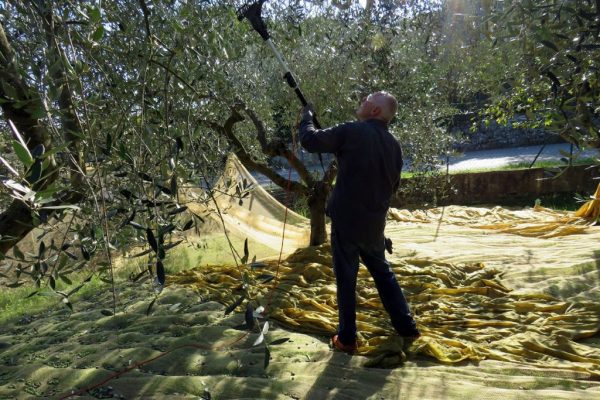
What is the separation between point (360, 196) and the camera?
346cm

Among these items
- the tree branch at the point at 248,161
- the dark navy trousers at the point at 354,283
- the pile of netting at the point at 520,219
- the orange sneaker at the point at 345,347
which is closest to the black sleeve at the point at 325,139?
the dark navy trousers at the point at 354,283

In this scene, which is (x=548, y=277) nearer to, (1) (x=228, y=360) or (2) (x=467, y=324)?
(2) (x=467, y=324)

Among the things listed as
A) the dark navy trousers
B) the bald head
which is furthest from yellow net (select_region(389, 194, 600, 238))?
the bald head

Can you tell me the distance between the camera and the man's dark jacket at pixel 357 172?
343cm

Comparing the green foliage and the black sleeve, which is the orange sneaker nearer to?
the black sleeve

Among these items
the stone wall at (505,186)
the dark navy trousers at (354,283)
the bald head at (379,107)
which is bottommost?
the dark navy trousers at (354,283)

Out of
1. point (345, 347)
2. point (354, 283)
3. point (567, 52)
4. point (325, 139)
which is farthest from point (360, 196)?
point (567, 52)

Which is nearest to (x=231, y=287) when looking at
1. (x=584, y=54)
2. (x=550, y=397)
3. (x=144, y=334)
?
(x=144, y=334)

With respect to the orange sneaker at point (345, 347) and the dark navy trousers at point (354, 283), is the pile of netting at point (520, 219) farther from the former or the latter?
the orange sneaker at point (345, 347)

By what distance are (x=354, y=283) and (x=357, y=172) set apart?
2.37ft

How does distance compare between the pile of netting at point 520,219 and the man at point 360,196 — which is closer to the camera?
the man at point 360,196

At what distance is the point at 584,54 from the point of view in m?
2.58

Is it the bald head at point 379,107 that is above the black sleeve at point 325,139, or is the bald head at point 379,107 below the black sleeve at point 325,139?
above

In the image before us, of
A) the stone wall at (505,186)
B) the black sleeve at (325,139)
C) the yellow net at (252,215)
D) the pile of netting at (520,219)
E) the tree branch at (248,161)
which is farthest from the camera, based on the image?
the stone wall at (505,186)
